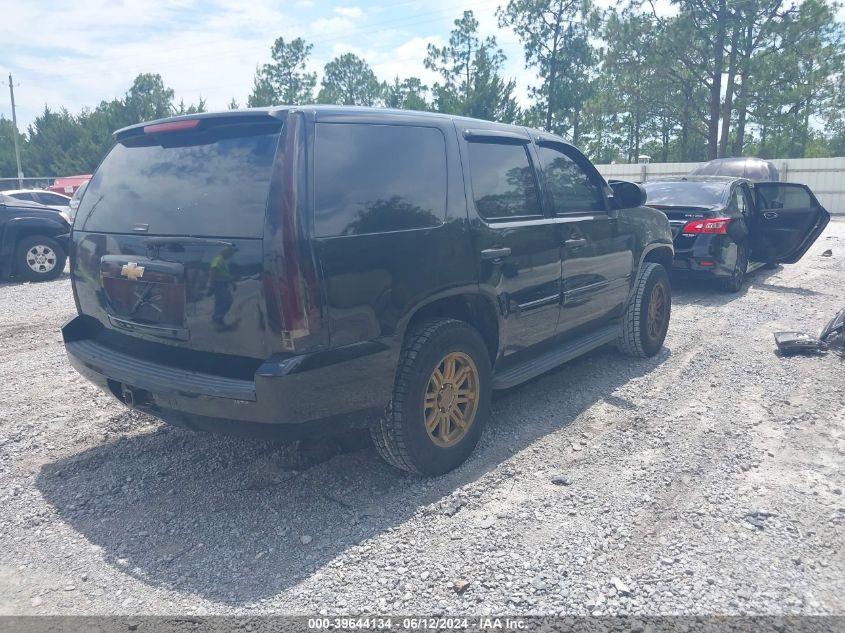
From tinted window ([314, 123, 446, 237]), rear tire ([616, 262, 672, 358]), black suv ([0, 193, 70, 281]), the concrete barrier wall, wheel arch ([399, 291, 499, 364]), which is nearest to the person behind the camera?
tinted window ([314, 123, 446, 237])

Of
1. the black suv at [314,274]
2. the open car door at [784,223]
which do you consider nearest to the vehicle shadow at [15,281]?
the black suv at [314,274]

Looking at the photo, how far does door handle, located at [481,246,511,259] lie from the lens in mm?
3886

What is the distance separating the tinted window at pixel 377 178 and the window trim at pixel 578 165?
3.68 feet

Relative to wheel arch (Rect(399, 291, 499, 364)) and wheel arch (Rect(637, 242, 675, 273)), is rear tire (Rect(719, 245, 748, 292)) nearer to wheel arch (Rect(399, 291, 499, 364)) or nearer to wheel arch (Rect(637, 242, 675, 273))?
wheel arch (Rect(637, 242, 675, 273))

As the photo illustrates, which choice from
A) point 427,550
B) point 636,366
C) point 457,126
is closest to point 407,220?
point 457,126

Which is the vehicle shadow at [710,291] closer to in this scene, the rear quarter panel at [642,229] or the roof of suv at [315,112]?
the rear quarter panel at [642,229]

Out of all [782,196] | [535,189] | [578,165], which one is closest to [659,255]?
[578,165]

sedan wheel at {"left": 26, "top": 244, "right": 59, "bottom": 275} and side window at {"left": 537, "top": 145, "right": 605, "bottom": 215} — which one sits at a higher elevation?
side window at {"left": 537, "top": 145, "right": 605, "bottom": 215}

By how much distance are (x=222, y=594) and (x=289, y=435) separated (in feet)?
2.31

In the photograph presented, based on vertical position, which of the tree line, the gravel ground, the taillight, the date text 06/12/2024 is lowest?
the date text 06/12/2024

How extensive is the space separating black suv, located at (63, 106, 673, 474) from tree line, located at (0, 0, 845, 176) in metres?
30.8

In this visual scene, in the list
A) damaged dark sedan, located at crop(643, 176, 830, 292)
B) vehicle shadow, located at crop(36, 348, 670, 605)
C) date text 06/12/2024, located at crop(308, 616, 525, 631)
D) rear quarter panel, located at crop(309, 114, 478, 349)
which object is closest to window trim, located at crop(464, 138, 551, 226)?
rear quarter panel, located at crop(309, 114, 478, 349)

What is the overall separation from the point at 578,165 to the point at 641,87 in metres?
31.6

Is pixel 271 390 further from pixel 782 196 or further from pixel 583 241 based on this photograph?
pixel 782 196
